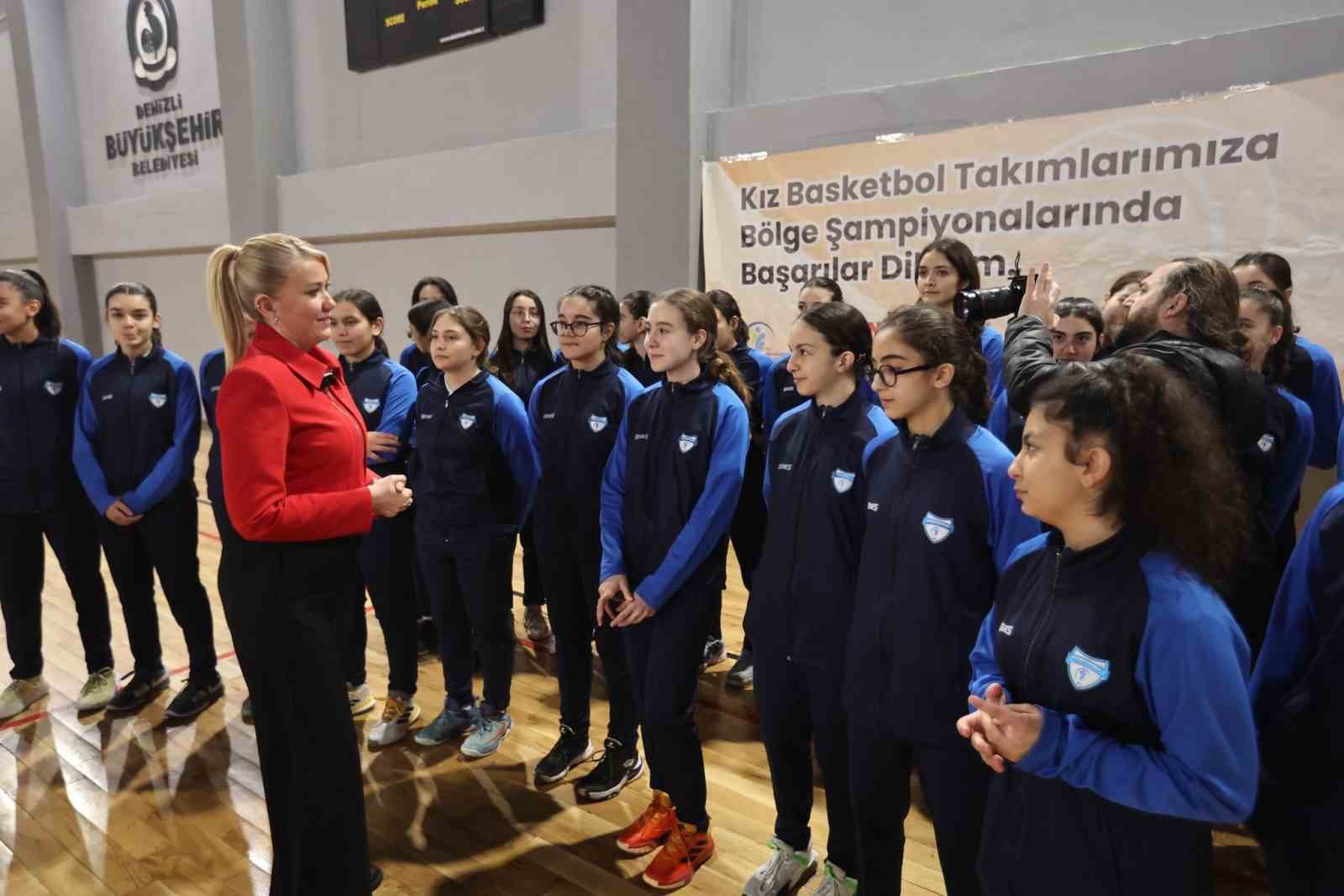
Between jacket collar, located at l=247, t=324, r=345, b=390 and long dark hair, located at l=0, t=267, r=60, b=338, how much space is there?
1950 millimetres

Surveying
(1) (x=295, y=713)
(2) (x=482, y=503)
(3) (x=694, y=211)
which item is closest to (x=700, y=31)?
(3) (x=694, y=211)

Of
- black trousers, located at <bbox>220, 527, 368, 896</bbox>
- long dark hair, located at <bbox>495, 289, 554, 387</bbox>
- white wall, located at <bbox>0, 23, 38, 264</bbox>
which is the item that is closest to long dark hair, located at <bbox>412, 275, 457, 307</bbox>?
long dark hair, located at <bbox>495, 289, 554, 387</bbox>

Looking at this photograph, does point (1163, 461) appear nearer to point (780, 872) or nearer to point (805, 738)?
point (805, 738)

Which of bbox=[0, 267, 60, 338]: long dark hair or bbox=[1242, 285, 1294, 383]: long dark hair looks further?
bbox=[0, 267, 60, 338]: long dark hair

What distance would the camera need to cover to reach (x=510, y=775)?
2.64 meters

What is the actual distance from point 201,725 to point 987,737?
291cm

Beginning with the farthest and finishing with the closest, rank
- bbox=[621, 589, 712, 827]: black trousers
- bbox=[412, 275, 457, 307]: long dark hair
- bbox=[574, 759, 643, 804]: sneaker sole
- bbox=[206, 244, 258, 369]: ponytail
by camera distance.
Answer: bbox=[412, 275, 457, 307]: long dark hair → bbox=[574, 759, 643, 804]: sneaker sole → bbox=[621, 589, 712, 827]: black trousers → bbox=[206, 244, 258, 369]: ponytail

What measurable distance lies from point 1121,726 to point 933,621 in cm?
44

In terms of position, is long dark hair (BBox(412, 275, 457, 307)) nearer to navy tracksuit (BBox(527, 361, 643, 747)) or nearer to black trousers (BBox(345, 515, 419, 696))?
black trousers (BBox(345, 515, 419, 696))

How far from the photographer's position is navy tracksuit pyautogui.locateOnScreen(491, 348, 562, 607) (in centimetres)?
370

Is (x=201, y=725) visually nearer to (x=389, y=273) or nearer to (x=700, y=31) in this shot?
(x=700, y=31)

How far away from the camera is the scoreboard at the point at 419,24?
20.7ft

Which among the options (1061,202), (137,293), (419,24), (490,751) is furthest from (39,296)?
(419,24)

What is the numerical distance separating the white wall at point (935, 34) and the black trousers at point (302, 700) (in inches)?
154
